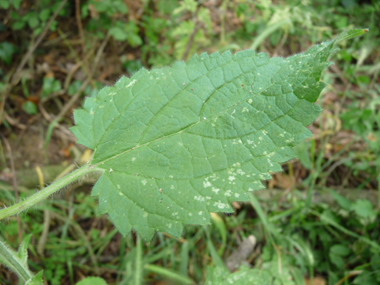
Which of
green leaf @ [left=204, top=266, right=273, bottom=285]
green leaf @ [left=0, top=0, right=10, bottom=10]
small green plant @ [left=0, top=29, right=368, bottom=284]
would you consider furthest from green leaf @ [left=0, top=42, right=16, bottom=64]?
green leaf @ [left=204, top=266, right=273, bottom=285]

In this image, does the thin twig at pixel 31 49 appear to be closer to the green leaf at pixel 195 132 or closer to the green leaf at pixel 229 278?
the green leaf at pixel 195 132

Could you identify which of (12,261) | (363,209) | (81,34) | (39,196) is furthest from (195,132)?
(81,34)

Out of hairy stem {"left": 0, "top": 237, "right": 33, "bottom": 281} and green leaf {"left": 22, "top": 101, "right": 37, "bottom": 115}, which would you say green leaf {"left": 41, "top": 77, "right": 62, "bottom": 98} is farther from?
hairy stem {"left": 0, "top": 237, "right": 33, "bottom": 281}

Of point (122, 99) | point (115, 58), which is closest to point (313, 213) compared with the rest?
point (122, 99)

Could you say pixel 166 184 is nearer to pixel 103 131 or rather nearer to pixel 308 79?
pixel 103 131

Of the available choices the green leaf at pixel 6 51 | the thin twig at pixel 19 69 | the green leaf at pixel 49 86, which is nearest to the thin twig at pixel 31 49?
the thin twig at pixel 19 69

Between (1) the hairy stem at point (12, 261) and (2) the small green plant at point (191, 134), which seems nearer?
(1) the hairy stem at point (12, 261)

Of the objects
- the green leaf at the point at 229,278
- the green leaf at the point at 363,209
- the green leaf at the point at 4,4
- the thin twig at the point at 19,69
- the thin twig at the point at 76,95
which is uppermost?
the green leaf at the point at 4,4

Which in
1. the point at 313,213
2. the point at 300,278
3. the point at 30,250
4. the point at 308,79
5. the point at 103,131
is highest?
the point at 103,131
